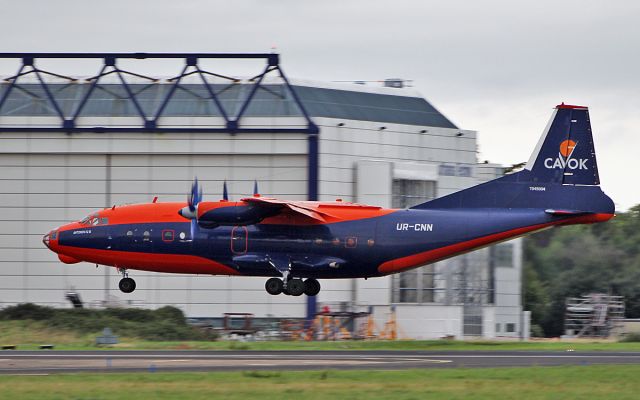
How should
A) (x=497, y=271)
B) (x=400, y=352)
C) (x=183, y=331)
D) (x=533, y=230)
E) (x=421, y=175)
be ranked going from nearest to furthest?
(x=400, y=352) < (x=533, y=230) < (x=183, y=331) < (x=497, y=271) < (x=421, y=175)

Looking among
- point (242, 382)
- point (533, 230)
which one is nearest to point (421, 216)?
point (533, 230)

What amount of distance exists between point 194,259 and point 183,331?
6.84 metres

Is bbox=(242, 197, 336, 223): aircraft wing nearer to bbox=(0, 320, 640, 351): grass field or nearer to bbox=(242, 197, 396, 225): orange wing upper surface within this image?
bbox=(242, 197, 396, 225): orange wing upper surface

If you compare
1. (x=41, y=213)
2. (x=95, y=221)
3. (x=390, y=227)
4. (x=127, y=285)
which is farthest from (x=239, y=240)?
(x=41, y=213)

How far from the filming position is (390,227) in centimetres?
4191

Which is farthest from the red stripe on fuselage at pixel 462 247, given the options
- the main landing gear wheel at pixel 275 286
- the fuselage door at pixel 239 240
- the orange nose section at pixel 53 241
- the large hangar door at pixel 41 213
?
the large hangar door at pixel 41 213

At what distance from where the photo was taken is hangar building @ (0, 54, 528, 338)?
53969 millimetres

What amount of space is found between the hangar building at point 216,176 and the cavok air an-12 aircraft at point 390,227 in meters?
10.6

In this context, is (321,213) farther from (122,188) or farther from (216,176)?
(122,188)

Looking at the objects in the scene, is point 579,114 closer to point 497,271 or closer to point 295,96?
point 497,271

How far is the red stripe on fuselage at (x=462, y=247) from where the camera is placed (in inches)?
1628

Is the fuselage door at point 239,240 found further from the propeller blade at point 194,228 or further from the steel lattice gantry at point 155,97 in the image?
the steel lattice gantry at point 155,97

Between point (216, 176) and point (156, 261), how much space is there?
41.2ft

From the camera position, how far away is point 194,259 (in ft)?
139
